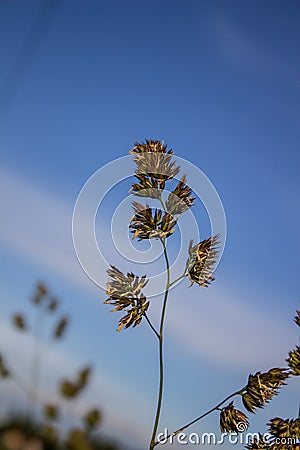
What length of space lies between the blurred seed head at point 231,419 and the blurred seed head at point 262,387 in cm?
5

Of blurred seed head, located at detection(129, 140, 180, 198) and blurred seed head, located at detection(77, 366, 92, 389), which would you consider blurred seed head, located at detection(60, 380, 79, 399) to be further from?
blurred seed head, located at detection(129, 140, 180, 198)

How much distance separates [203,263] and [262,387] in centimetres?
42

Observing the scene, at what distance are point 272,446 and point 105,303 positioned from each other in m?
0.80

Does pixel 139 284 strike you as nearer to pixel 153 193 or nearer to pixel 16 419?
pixel 153 193

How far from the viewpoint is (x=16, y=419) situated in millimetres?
1474

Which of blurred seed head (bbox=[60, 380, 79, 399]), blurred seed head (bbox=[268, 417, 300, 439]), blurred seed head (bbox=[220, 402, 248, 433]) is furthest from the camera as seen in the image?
blurred seed head (bbox=[268, 417, 300, 439])

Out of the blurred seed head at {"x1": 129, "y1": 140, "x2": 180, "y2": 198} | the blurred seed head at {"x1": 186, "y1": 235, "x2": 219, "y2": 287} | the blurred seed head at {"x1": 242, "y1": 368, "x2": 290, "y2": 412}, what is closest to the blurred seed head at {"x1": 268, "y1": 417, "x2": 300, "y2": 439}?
the blurred seed head at {"x1": 242, "y1": 368, "x2": 290, "y2": 412}

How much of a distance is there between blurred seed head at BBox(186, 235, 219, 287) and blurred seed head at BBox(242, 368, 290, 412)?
340 mm

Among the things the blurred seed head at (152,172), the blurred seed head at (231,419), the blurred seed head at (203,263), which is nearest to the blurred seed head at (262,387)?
the blurred seed head at (231,419)

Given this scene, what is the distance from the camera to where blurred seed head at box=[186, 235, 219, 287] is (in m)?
1.72

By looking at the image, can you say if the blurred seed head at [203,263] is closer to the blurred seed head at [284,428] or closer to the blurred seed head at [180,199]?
the blurred seed head at [180,199]

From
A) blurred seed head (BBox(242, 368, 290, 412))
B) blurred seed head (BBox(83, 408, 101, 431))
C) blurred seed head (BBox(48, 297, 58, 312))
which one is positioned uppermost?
blurred seed head (BBox(48, 297, 58, 312))

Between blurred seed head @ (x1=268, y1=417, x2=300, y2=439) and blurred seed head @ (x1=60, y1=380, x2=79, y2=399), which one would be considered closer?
blurred seed head @ (x1=60, y1=380, x2=79, y2=399)

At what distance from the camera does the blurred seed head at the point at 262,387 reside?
1693 mm
